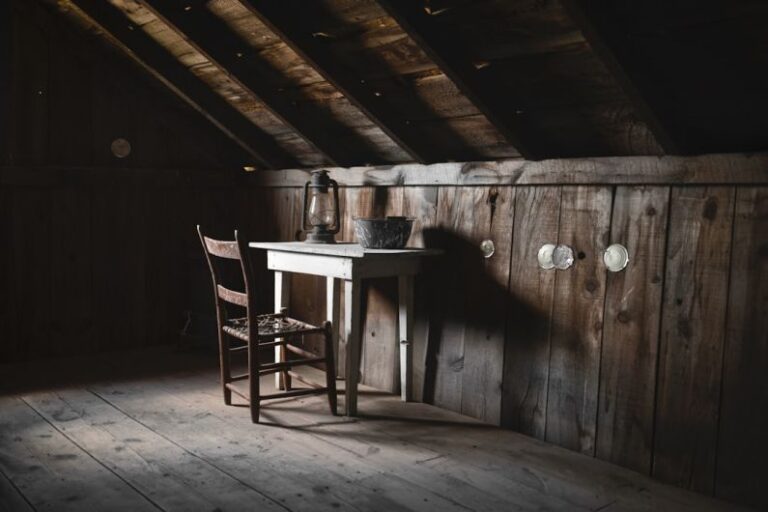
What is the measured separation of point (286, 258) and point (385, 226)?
52 cm

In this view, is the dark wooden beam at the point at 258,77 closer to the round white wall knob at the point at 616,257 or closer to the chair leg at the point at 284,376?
the chair leg at the point at 284,376

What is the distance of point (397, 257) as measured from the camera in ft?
9.96

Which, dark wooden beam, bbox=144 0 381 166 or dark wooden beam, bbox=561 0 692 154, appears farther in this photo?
dark wooden beam, bbox=144 0 381 166

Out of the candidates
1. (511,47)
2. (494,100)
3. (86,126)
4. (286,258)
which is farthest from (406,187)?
(86,126)

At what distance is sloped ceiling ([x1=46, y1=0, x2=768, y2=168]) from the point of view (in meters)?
2.04

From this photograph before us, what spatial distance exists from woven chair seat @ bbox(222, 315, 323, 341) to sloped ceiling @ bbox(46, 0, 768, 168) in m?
0.89

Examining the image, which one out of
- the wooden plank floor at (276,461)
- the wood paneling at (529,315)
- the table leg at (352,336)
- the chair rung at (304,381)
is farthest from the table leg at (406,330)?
the wood paneling at (529,315)

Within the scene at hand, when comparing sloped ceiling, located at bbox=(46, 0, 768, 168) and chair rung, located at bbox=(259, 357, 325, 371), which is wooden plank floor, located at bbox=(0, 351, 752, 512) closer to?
chair rung, located at bbox=(259, 357, 325, 371)

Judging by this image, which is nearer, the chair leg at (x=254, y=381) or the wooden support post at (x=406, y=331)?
the chair leg at (x=254, y=381)

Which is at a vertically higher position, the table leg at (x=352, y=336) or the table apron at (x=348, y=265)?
the table apron at (x=348, y=265)

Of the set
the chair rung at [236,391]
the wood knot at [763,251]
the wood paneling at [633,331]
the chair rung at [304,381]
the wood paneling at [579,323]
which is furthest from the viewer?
the chair rung at [304,381]

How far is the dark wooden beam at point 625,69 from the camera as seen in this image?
6.37 ft

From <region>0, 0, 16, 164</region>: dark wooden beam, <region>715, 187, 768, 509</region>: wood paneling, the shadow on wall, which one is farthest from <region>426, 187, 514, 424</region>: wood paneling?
<region>0, 0, 16, 164</region>: dark wooden beam

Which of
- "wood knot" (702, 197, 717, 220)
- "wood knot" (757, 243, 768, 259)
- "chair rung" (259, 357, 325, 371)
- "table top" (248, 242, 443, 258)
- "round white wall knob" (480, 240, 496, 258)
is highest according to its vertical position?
"wood knot" (702, 197, 717, 220)
